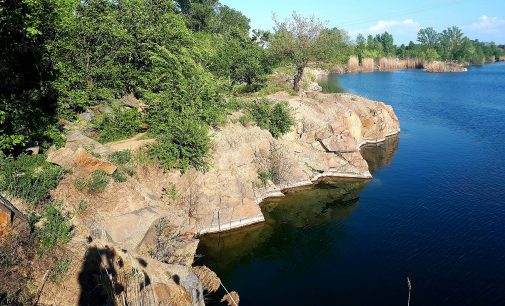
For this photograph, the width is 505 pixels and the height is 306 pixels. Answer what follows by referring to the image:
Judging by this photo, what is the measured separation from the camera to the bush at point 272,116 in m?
42.3

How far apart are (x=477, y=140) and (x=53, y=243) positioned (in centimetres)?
5499

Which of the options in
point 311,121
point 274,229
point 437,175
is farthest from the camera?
point 311,121

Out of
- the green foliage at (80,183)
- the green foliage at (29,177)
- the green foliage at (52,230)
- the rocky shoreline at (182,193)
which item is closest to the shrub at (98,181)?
the green foliage at (80,183)

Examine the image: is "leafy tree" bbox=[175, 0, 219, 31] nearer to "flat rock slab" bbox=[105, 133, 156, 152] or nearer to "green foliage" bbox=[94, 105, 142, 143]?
"green foliage" bbox=[94, 105, 142, 143]

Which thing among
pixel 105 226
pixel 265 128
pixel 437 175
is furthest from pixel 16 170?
pixel 437 175

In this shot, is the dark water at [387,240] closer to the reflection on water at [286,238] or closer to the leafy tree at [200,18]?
the reflection on water at [286,238]

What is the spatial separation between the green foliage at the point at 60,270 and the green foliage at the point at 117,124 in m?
16.9

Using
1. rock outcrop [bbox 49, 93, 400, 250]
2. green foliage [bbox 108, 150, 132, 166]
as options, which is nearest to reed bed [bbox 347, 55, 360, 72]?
rock outcrop [bbox 49, 93, 400, 250]

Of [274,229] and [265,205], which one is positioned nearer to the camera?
[274,229]

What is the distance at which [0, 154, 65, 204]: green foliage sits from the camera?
20.1 metres

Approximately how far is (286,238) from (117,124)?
17.7 metres

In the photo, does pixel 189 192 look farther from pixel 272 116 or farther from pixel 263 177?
pixel 272 116

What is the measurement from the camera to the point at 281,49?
5672 cm

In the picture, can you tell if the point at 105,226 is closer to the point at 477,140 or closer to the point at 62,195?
the point at 62,195
